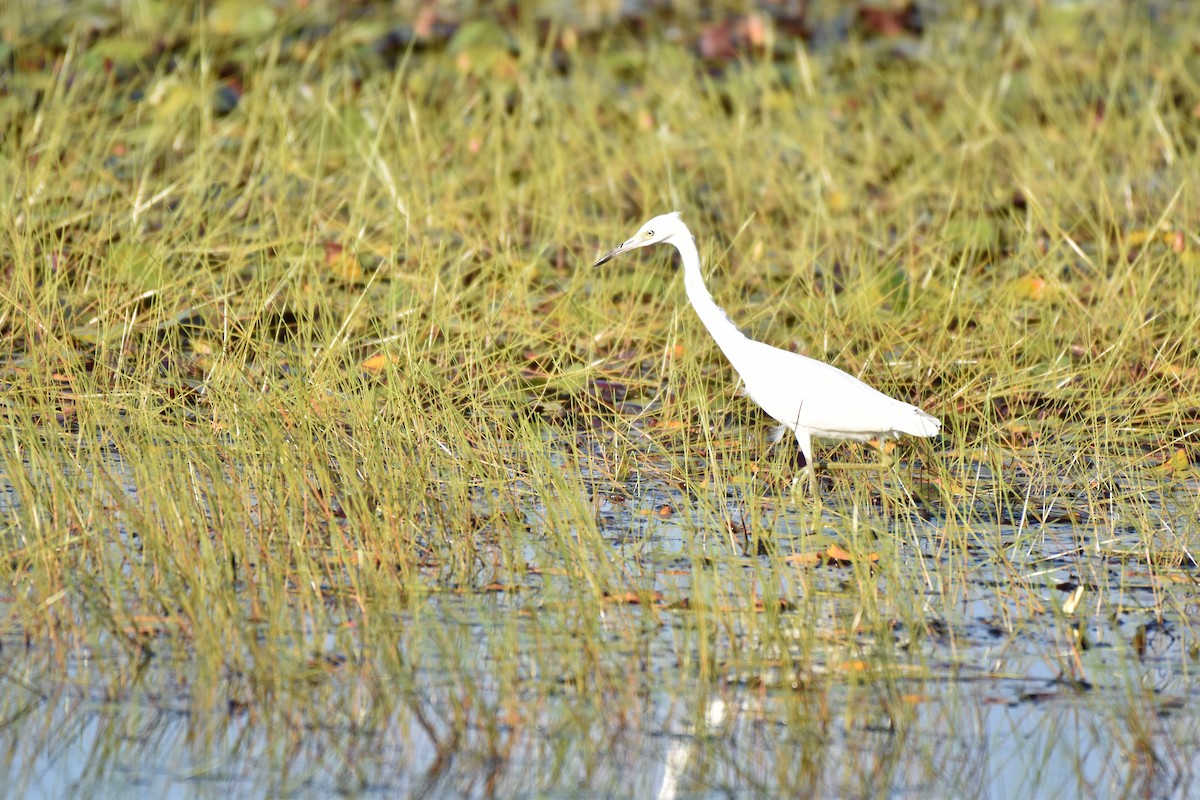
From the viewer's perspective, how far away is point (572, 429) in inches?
241

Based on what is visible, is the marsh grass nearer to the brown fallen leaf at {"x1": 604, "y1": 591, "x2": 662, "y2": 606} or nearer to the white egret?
the brown fallen leaf at {"x1": 604, "y1": 591, "x2": 662, "y2": 606}

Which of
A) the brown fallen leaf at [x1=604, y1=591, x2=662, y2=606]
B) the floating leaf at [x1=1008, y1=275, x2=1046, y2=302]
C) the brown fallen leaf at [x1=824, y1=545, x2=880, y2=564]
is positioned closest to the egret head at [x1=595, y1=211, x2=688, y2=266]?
the brown fallen leaf at [x1=824, y1=545, x2=880, y2=564]

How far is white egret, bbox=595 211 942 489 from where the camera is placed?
5516 millimetres

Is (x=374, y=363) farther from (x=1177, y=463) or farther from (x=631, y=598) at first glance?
(x=1177, y=463)

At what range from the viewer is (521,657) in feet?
13.5

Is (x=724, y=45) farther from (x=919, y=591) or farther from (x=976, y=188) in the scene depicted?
(x=919, y=591)

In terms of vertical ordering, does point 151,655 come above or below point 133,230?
below

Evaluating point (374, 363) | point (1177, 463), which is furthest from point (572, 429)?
point (1177, 463)

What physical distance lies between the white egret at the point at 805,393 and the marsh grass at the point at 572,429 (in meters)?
0.17

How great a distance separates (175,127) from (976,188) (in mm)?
3848

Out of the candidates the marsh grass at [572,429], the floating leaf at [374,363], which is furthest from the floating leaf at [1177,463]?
the floating leaf at [374,363]

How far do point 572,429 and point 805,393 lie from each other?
94 centimetres

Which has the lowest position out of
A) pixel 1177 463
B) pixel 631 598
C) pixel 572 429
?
pixel 631 598

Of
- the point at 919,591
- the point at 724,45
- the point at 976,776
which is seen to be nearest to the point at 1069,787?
the point at 976,776
